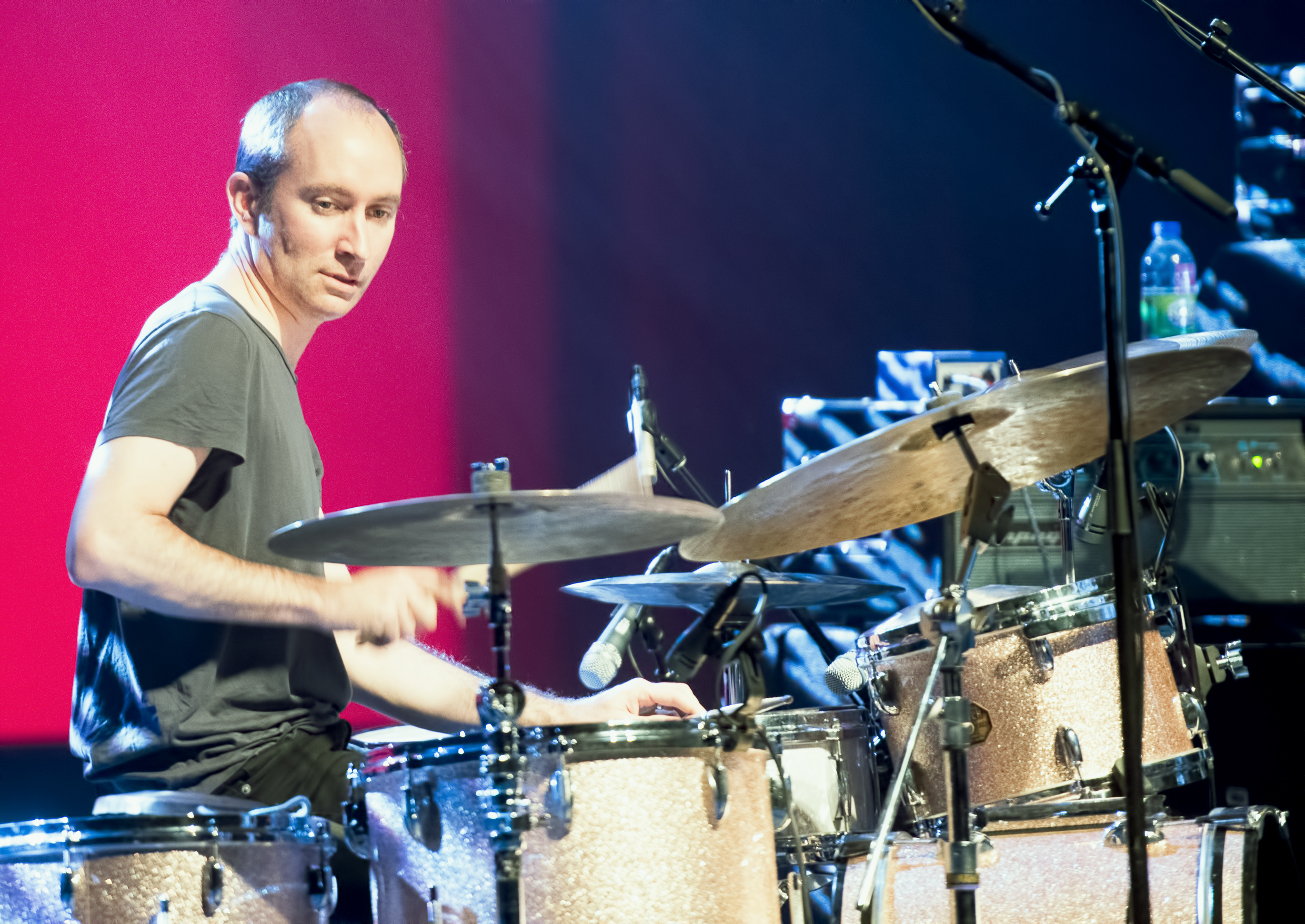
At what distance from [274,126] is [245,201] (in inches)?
5.7

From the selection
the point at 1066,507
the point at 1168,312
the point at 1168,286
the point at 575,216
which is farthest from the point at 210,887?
the point at 1168,286

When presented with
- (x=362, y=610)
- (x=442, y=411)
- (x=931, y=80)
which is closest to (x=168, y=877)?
(x=362, y=610)

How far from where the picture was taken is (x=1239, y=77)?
14.3ft

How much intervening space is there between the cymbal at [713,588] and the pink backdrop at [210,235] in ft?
3.90

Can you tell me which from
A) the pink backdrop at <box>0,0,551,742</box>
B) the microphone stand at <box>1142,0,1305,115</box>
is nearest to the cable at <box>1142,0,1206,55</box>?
the microphone stand at <box>1142,0,1305,115</box>

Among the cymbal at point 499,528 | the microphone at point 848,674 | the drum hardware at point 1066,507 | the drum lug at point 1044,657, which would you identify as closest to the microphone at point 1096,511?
the drum hardware at point 1066,507

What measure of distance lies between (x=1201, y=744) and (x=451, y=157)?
2623 millimetres

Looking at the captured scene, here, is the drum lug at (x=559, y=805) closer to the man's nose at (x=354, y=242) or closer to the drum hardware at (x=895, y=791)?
the drum hardware at (x=895, y=791)

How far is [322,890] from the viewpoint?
184cm

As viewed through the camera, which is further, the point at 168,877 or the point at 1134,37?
the point at 1134,37

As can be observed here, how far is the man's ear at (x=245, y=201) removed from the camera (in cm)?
241

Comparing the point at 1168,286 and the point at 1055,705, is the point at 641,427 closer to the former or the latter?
the point at 1055,705

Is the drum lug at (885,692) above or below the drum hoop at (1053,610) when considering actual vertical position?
below

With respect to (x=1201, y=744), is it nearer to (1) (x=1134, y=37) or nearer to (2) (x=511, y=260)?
(2) (x=511, y=260)
